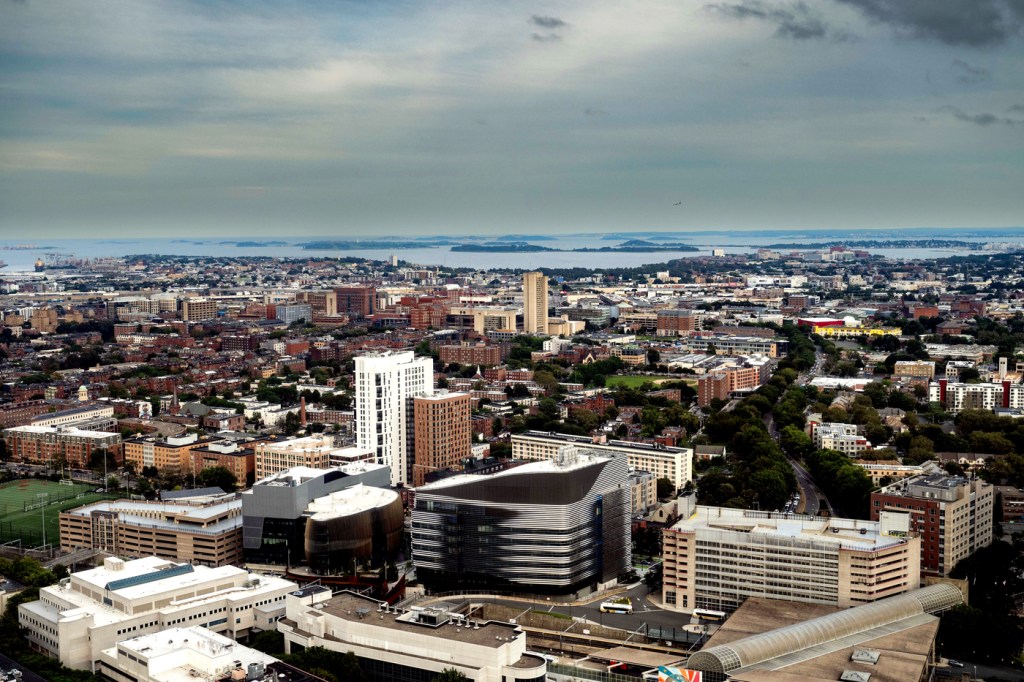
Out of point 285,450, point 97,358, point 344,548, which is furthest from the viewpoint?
point 97,358

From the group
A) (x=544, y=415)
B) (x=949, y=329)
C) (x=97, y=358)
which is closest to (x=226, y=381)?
(x=97, y=358)

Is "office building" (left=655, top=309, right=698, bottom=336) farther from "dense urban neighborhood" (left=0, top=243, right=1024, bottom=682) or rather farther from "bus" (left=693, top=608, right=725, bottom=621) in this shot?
"bus" (left=693, top=608, right=725, bottom=621)

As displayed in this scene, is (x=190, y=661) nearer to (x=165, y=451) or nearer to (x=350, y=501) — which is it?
(x=350, y=501)

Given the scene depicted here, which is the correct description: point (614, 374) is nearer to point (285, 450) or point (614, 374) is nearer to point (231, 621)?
point (285, 450)

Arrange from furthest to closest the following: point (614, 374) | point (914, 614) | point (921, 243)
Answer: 1. point (921, 243)
2. point (614, 374)
3. point (914, 614)

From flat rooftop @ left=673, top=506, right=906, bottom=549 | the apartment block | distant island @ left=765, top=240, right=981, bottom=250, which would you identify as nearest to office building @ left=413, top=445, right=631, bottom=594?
flat rooftop @ left=673, top=506, right=906, bottom=549

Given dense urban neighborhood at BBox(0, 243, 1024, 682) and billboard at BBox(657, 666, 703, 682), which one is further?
dense urban neighborhood at BBox(0, 243, 1024, 682)

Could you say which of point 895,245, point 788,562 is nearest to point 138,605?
point 788,562
